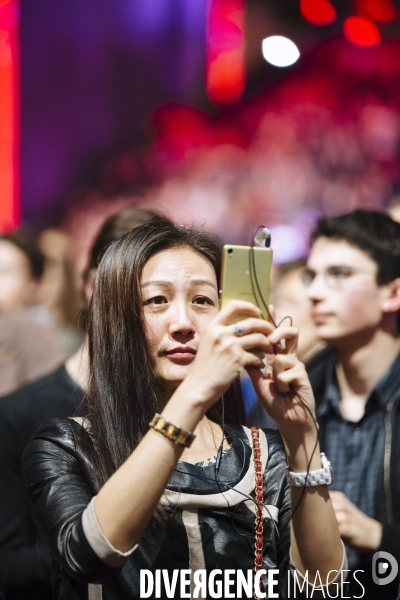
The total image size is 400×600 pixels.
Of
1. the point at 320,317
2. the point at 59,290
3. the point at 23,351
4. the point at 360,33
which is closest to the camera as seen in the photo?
the point at 320,317

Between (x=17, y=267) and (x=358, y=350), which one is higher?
(x=17, y=267)

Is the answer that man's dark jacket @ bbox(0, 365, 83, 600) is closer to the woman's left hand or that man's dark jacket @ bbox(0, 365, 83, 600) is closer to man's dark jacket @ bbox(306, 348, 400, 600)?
the woman's left hand

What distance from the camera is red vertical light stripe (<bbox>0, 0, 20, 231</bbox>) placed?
275 inches

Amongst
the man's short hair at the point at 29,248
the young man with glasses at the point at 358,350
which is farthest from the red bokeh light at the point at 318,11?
the young man with glasses at the point at 358,350

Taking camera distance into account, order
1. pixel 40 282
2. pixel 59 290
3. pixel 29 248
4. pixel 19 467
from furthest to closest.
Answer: pixel 59 290, pixel 40 282, pixel 29 248, pixel 19 467

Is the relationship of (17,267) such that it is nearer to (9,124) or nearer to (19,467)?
(9,124)

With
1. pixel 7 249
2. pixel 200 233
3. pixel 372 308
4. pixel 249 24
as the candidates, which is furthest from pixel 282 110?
pixel 200 233

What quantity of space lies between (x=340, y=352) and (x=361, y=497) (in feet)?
2.25

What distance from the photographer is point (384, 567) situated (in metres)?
2.72

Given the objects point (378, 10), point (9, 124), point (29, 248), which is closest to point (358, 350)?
point (29, 248)

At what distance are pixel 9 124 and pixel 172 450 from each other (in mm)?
6216

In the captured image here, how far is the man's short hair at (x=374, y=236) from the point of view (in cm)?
358

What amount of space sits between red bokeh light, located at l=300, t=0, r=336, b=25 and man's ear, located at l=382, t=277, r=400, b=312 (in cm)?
394

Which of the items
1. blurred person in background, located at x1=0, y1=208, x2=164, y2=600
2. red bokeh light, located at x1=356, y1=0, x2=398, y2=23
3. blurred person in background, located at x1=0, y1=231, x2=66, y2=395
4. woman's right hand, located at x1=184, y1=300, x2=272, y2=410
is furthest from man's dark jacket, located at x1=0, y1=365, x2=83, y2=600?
red bokeh light, located at x1=356, y1=0, x2=398, y2=23
